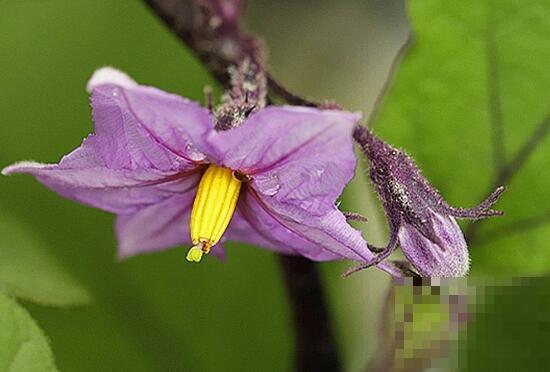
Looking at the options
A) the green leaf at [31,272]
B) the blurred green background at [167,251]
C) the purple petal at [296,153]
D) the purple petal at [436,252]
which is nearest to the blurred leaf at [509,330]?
the blurred green background at [167,251]

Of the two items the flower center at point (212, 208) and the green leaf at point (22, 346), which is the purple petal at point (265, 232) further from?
the green leaf at point (22, 346)

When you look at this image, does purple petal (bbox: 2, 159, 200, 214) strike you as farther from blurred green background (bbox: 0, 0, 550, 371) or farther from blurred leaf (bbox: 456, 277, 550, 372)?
blurred leaf (bbox: 456, 277, 550, 372)

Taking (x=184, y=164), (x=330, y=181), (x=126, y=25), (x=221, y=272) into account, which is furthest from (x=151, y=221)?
(x=126, y=25)

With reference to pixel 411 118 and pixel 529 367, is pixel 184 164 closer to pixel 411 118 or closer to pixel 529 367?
pixel 411 118

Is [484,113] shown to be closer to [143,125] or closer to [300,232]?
[300,232]

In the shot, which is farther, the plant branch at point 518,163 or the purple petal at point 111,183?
the plant branch at point 518,163

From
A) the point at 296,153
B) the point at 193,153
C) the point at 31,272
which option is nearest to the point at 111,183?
the point at 193,153
